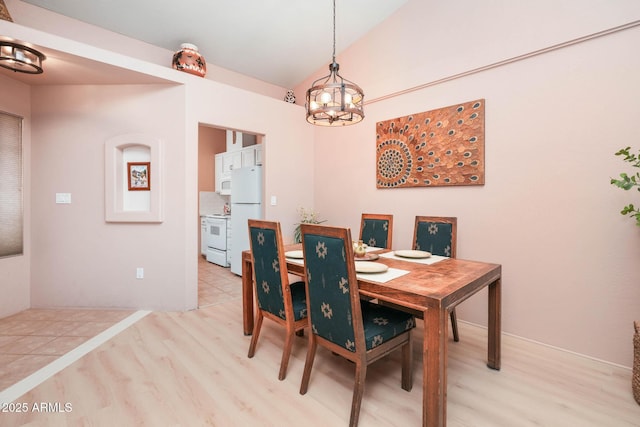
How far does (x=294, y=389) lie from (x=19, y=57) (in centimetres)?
317

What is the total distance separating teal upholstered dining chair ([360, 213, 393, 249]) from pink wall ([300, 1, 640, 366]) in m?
0.49

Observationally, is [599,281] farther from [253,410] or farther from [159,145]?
[159,145]

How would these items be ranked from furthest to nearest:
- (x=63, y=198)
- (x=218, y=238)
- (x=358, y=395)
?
1. (x=218, y=238)
2. (x=63, y=198)
3. (x=358, y=395)

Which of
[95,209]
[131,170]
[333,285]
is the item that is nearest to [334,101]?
[333,285]

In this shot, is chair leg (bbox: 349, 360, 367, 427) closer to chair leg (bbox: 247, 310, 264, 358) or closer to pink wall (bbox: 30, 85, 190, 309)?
chair leg (bbox: 247, 310, 264, 358)

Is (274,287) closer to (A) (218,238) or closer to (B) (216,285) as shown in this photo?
(B) (216,285)

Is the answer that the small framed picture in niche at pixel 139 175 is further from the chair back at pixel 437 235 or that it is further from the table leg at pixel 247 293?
the chair back at pixel 437 235

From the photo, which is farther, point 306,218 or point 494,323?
point 306,218

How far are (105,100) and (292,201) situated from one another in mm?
2370

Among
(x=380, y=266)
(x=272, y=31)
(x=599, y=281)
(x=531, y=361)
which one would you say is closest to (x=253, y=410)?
(x=380, y=266)

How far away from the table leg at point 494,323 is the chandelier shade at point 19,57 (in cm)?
386

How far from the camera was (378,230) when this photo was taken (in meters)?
2.84

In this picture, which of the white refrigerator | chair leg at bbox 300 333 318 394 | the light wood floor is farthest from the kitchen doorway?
chair leg at bbox 300 333 318 394

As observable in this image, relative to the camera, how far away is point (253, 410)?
1569mm
